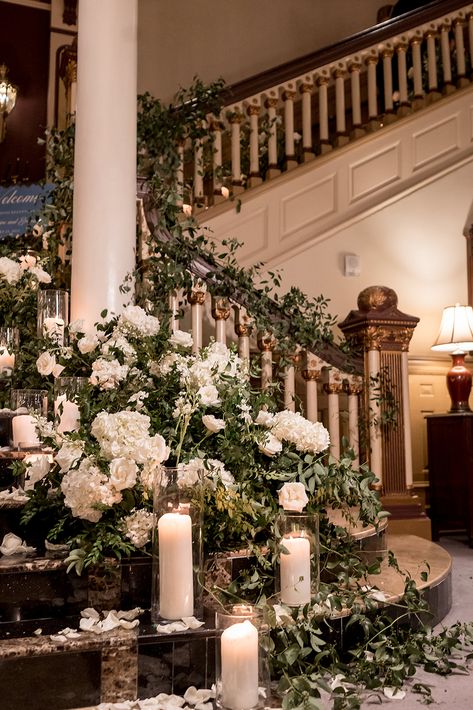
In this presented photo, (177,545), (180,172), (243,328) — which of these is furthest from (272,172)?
(177,545)

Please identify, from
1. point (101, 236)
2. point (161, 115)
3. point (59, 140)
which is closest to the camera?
point (101, 236)

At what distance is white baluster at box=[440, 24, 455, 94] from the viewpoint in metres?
5.43

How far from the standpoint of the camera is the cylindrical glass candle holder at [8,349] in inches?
114

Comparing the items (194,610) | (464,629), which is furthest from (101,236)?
(464,629)

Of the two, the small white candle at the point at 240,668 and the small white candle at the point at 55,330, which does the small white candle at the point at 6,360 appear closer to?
the small white candle at the point at 55,330

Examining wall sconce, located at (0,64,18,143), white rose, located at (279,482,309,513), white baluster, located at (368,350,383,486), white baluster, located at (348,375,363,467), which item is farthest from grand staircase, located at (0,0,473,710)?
wall sconce, located at (0,64,18,143)

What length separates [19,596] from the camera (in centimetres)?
171

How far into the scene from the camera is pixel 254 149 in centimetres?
490

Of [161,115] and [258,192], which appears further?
[258,192]

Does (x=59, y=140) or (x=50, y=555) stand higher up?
(x=59, y=140)

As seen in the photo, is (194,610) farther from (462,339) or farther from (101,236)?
(462,339)

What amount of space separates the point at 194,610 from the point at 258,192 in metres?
3.53

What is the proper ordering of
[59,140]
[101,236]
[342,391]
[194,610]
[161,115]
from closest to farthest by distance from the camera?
[194,610]
[101,236]
[342,391]
[59,140]
[161,115]

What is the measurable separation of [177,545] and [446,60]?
4.94m
